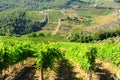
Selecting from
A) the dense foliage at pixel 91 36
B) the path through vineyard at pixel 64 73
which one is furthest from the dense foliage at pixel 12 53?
the dense foliage at pixel 91 36

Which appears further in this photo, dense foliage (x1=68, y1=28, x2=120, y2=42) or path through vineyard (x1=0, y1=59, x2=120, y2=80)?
dense foliage (x1=68, y1=28, x2=120, y2=42)

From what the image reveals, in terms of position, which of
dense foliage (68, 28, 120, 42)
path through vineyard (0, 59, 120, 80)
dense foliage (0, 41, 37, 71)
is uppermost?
dense foliage (0, 41, 37, 71)

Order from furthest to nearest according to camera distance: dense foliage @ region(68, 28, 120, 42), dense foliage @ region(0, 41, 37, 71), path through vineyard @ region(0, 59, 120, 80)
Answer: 1. dense foliage @ region(68, 28, 120, 42)
2. path through vineyard @ region(0, 59, 120, 80)
3. dense foliage @ region(0, 41, 37, 71)

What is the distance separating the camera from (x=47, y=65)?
5522cm

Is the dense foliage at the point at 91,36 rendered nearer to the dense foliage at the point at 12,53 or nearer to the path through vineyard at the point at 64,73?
the dense foliage at the point at 12,53

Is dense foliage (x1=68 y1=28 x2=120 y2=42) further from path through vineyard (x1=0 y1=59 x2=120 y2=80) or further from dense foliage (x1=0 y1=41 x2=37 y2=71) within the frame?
path through vineyard (x1=0 y1=59 x2=120 y2=80)

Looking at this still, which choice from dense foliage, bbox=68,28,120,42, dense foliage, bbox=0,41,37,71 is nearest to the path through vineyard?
dense foliage, bbox=0,41,37,71

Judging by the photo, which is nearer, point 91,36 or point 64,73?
point 64,73

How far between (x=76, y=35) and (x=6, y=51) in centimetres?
10925

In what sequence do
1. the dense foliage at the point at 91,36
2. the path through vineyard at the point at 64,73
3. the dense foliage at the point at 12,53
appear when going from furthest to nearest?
the dense foliage at the point at 91,36 → the path through vineyard at the point at 64,73 → the dense foliage at the point at 12,53

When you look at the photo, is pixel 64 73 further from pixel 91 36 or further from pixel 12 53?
pixel 91 36

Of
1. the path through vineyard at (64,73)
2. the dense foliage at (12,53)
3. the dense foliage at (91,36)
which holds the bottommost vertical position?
the dense foliage at (91,36)

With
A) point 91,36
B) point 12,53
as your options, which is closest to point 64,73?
point 12,53

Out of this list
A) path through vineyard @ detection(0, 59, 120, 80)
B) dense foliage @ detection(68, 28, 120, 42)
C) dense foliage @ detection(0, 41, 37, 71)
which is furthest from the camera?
dense foliage @ detection(68, 28, 120, 42)
